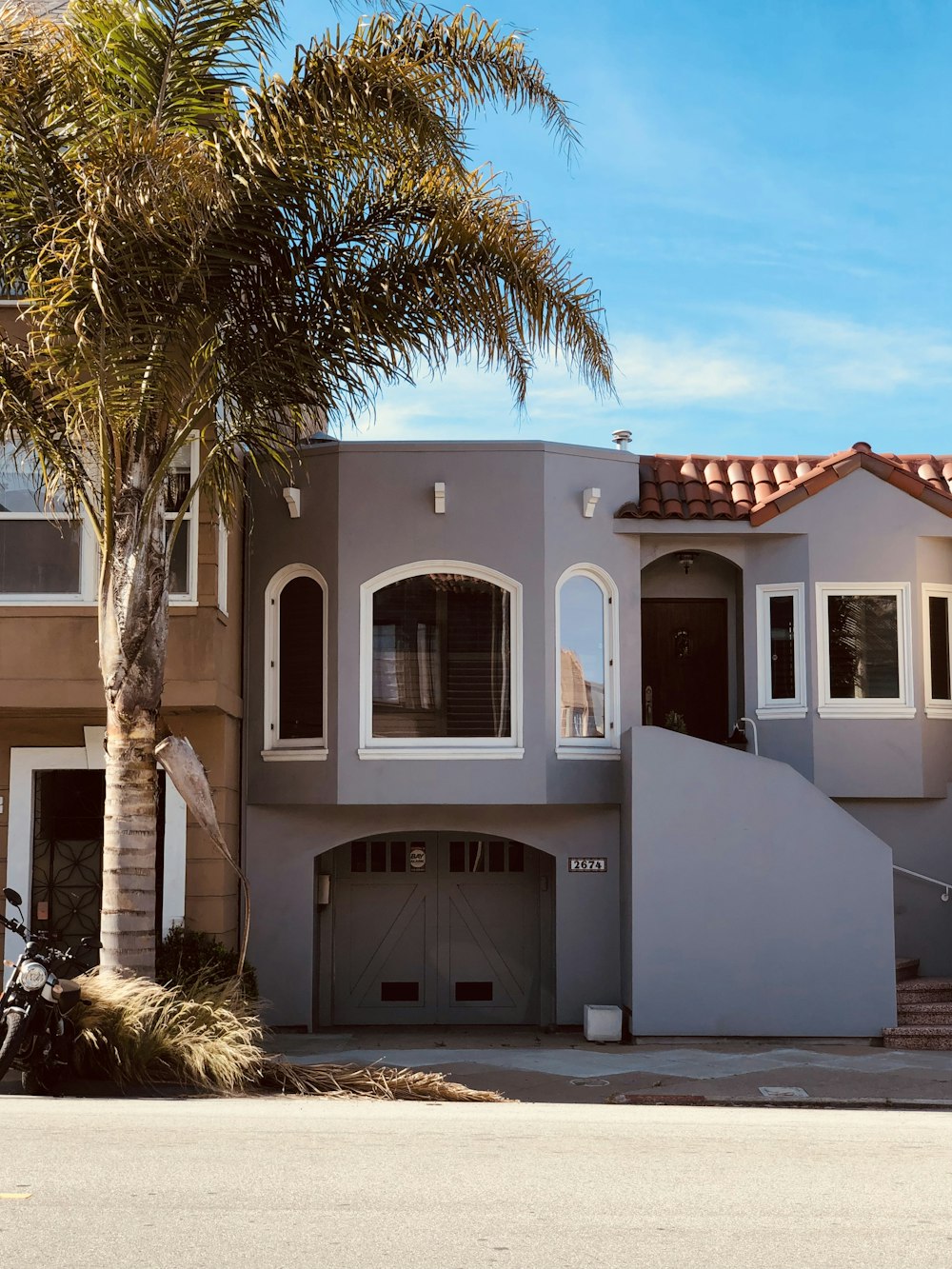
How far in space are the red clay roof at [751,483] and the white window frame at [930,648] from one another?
0.88 m

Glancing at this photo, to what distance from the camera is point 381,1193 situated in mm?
6301

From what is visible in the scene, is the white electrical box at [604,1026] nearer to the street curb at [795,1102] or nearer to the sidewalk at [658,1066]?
the sidewalk at [658,1066]

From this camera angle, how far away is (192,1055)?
9.92m

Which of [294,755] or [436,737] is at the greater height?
[436,737]

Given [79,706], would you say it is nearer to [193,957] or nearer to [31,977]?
[193,957]

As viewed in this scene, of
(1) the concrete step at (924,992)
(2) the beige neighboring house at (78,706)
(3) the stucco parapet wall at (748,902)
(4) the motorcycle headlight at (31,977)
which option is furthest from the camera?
(1) the concrete step at (924,992)

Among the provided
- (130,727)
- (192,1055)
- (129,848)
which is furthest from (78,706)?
(192,1055)

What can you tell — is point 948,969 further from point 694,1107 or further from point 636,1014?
point 694,1107

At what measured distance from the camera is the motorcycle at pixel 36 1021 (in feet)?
30.6

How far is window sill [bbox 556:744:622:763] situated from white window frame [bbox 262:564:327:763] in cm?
259

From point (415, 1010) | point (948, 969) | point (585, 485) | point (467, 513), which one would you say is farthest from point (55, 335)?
point (948, 969)

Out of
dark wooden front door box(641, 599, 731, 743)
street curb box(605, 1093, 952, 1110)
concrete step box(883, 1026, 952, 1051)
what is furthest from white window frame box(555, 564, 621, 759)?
street curb box(605, 1093, 952, 1110)

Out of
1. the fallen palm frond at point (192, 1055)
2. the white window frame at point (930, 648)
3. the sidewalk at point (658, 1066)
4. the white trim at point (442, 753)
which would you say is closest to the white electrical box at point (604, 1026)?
the sidewalk at point (658, 1066)

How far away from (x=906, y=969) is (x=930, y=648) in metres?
3.69
